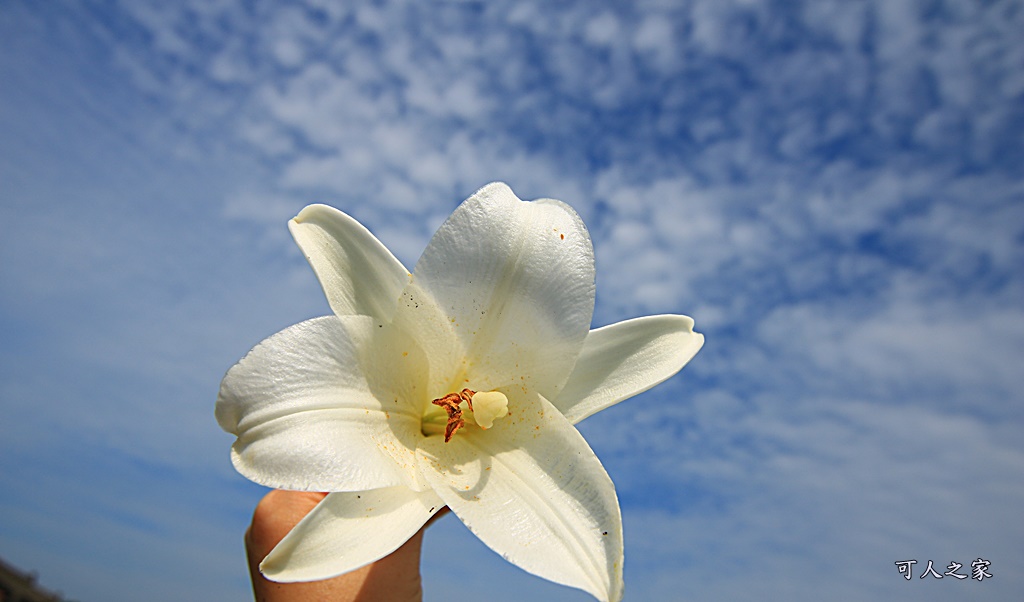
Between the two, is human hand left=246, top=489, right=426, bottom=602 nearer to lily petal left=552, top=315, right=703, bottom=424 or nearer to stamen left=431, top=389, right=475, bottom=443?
stamen left=431, top=389, right=475, bottom=443

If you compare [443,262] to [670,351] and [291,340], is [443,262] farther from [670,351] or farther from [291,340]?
[670,351]

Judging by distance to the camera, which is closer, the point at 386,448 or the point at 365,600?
the point at 386,448

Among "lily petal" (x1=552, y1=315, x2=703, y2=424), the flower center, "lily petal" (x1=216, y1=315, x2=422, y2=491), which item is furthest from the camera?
"lily petal" (x1=552, y1=315, x2=703, y2=424)

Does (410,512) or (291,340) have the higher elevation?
(291,340)

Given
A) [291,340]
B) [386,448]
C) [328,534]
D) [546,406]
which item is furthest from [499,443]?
[291,340]

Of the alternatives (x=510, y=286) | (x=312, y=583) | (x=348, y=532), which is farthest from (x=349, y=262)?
(x=312, y=583)

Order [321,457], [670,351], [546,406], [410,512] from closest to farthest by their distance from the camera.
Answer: [321,457] < [410,512] < [546,406] < [670,351]

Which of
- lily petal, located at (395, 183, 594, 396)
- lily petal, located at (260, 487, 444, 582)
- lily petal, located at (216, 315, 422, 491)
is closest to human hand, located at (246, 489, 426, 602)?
lily petal, located at (260, 487, 444, 582)

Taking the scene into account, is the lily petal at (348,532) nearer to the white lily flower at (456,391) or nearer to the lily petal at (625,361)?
the white lily flower at (456,391)
